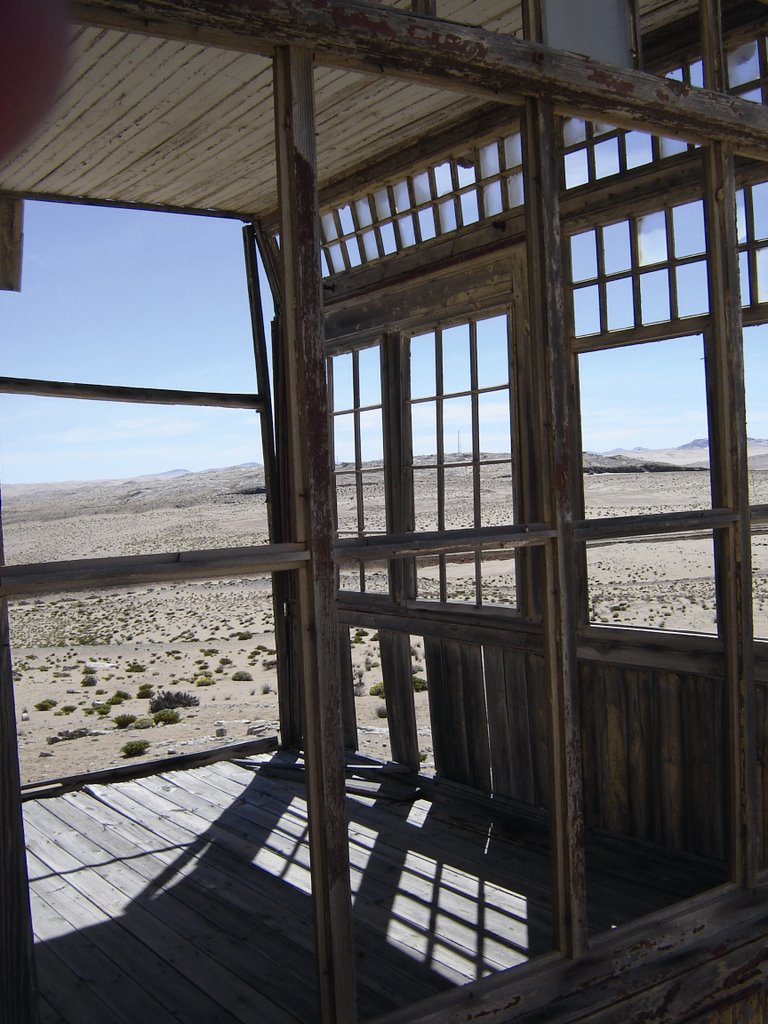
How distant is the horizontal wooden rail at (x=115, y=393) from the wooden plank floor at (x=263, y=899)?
2.51 metres

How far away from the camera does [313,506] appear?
228 cm

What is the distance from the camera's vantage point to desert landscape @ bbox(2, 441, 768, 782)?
1097cm

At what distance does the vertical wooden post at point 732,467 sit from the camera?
3.17 metres

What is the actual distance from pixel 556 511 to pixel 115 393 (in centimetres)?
360

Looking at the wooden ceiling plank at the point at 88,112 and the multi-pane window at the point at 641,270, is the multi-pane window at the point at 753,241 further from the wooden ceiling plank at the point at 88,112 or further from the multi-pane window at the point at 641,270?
the wooden ceiling plank at the point at 88,112

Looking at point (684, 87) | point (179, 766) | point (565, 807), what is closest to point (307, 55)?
point (684, 87)

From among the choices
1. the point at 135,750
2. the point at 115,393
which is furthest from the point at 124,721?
A: the point at 115,393

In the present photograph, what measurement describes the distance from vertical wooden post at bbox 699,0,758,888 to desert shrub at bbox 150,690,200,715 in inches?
430

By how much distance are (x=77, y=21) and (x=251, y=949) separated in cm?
324

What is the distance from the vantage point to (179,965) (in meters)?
3.48

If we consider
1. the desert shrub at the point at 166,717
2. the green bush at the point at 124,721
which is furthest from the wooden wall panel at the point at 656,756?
the green bush at the point at 124,721

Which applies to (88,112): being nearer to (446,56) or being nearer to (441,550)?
(446,56)

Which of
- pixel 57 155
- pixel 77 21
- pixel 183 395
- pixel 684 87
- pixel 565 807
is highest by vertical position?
pixel 57 155

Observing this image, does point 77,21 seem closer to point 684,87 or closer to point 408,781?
point 684,87
